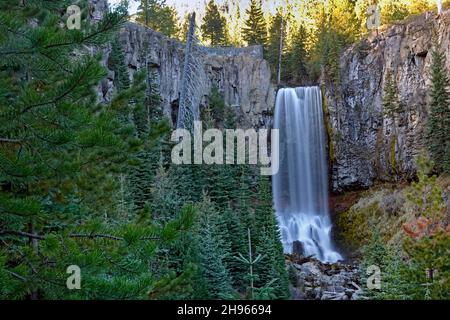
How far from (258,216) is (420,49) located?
54.1ft

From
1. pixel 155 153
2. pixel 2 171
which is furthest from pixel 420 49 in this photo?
pixel 2 171

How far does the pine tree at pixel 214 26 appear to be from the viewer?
40125 millimetres

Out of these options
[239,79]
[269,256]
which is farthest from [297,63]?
[269,256]

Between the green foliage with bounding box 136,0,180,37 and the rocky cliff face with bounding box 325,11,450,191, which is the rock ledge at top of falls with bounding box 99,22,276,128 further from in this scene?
the green foliage with bounding box 136,0,180,37

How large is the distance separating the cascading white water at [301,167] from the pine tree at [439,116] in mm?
8073

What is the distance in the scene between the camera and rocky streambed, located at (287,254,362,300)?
55.9ft

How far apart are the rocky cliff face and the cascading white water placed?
1.07 meters

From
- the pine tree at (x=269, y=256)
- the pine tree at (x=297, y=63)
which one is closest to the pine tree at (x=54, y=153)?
the pine tree at (x=269, y=256)

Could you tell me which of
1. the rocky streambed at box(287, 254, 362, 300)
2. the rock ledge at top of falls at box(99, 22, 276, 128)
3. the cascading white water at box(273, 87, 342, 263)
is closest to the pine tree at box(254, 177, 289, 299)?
the rocky streambed at box(287, 254, 362, 300)

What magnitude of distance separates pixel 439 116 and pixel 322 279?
1192 centimetres

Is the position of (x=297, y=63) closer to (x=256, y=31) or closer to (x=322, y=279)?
(x=256, y=31)

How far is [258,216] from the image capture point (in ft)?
63.5

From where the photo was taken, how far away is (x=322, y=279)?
19.2 meters

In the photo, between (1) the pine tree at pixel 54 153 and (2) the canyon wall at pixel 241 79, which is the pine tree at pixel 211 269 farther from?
(2) the canyon wall at pixel 241 79
